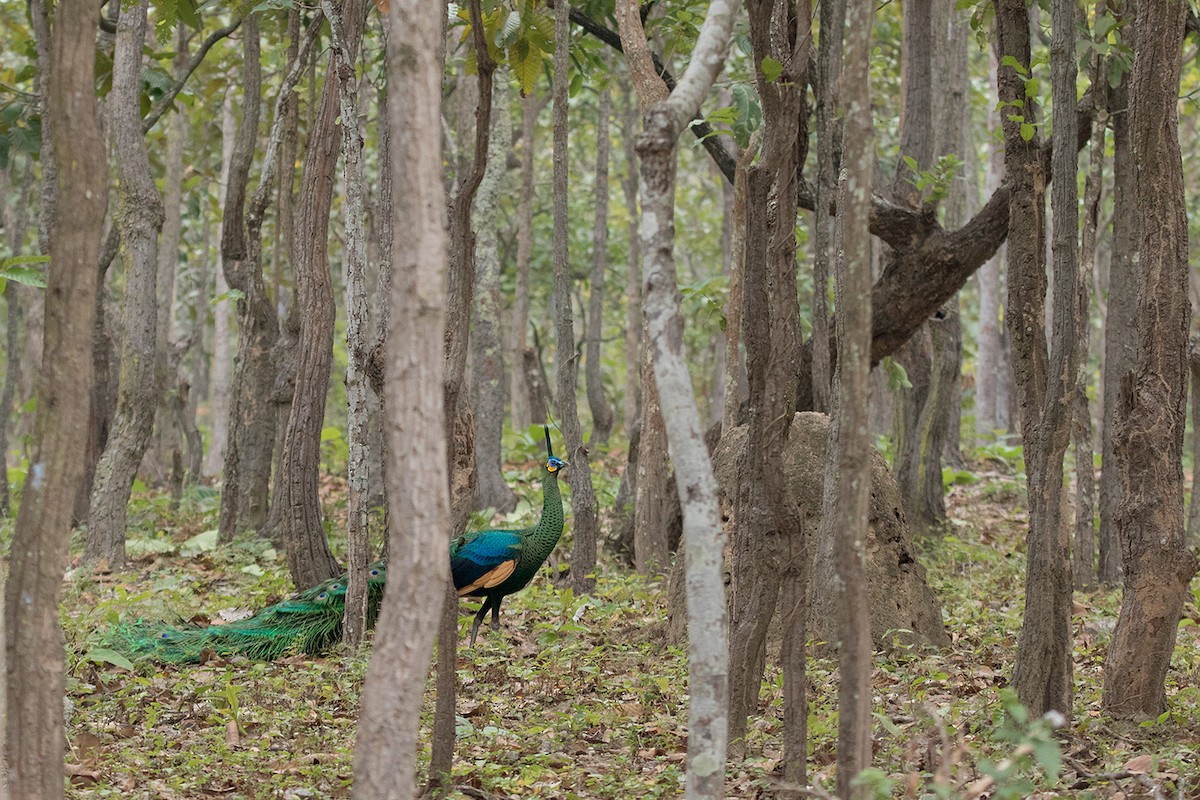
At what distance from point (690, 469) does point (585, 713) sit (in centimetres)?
251

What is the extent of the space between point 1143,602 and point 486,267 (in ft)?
23.0

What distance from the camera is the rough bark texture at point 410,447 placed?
3.36 meters

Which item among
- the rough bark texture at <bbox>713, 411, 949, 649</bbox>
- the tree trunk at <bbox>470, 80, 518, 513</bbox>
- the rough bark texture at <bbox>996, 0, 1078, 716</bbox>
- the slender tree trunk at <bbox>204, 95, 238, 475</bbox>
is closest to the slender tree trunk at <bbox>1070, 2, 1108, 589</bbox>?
the rough bark texture at <bbox>713, 411, 949, 649</bbox>

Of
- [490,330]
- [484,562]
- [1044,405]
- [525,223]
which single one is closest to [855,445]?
[1044,405]

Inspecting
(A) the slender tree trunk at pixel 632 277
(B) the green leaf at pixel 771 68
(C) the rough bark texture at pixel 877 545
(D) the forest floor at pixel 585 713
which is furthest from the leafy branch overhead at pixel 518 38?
(A) the slender tree trunk at pixel 632 277

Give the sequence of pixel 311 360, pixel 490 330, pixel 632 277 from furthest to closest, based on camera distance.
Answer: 1. pixel 632 277
2. pixel 490 330
3. pixel 311 360

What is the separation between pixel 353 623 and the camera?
6.99 meters

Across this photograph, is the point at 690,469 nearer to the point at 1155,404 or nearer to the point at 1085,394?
the point at 1155,404

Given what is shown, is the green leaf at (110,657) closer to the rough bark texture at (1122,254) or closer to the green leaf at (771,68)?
the green leaf at (771,68)

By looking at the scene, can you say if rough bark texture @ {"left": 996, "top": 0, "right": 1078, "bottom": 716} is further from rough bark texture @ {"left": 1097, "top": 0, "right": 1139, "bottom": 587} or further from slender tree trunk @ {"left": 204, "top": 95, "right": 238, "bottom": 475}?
slender tree trunk @ {"left": 204, "top": 95, "right": 238, "bottom": 475}

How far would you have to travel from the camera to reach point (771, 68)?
185 inches

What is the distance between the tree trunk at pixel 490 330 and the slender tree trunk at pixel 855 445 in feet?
23.3

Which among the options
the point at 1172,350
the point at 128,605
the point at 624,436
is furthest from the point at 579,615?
the point at 624,436

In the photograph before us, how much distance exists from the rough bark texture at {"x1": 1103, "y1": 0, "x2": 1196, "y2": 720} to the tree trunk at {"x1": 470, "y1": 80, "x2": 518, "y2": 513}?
20.8ft
